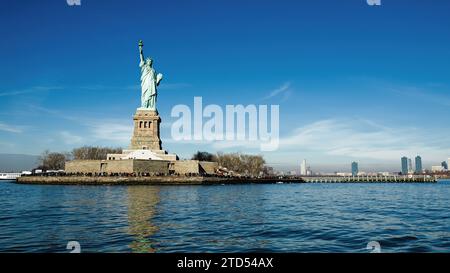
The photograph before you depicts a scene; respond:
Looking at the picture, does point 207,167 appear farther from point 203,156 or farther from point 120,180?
point 203,156

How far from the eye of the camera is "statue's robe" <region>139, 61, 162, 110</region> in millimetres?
68312

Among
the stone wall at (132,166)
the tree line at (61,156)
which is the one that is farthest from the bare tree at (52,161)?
the stone wall at (132,166)

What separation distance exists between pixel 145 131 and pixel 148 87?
8.14 metres

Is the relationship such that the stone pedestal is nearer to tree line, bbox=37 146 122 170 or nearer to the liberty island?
the liberty island

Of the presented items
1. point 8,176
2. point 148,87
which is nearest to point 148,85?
point 148,87

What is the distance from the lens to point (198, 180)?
207 feet

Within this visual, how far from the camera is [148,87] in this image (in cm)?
6831

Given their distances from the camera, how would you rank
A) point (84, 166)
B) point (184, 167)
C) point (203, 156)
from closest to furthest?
point (84, 166)
point (184, 167)
point (203, 156)

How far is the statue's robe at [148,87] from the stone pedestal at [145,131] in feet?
5.94

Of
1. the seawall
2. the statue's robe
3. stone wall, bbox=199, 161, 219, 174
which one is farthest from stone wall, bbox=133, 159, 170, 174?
stone wall, bbox=199, 161, 219, 174

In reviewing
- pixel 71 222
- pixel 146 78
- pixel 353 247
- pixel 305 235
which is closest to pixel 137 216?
pixel 71 222

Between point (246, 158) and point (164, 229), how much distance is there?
10494 centimetres

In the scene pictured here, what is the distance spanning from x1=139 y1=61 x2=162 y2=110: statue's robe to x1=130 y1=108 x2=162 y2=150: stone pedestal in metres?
1.81
